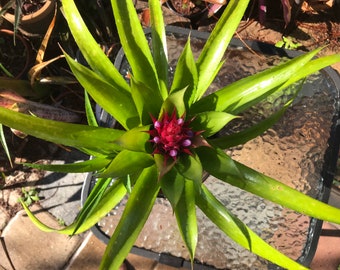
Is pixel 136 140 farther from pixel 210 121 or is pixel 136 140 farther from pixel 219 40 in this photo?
pixel 219 40

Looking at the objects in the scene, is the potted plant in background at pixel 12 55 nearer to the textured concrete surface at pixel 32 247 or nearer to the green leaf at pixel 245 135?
the textured concrete surface at pixel 32 247

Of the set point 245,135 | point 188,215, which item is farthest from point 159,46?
point 188,215

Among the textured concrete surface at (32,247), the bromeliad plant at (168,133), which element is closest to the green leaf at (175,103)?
the bromeliad plant at (168,133)

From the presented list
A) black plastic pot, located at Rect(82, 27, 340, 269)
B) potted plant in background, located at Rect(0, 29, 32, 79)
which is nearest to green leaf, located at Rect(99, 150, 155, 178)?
black plastic pot, located at Rect(82, 27, 340, 269)

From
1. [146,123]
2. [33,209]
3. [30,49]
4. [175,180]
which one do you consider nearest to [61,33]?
[30,49]

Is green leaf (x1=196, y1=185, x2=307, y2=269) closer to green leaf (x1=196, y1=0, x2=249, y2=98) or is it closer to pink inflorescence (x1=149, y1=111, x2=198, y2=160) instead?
pink inflorescence (x1=149, y1=111, x2=198, y2=160)

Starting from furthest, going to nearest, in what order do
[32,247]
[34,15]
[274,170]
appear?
[32,247] → [34,15] → [274,170]
